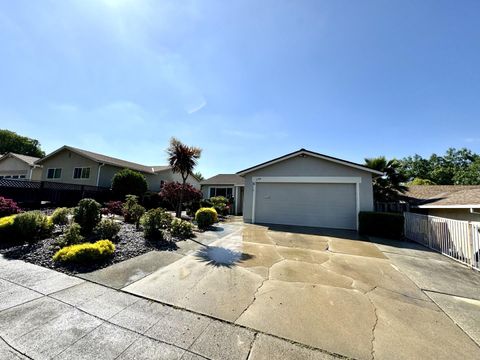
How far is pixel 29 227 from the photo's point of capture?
19.1ft

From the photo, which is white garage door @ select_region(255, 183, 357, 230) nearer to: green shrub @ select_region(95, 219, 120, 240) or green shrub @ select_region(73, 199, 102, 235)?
green shrub @ select_region(95, 219, 120, 240)

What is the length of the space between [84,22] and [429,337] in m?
11.4

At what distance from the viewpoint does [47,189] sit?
43.8 feet

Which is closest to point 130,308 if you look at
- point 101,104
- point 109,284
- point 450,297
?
point 109,284

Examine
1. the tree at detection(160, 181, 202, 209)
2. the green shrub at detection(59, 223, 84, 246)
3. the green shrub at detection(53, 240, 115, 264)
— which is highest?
the tree at detection(160, 181, 202, 209)

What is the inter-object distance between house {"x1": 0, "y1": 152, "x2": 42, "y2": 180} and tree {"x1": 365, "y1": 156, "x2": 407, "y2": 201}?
103 feet

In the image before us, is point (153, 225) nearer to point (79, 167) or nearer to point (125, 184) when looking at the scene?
point (125, 184)

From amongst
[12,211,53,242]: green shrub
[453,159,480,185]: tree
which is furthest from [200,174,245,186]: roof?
[453,159,480,185]: tree

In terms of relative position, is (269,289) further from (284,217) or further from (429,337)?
(284,217)

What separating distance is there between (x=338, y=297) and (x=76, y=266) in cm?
536

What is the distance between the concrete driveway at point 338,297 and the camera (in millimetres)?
2514

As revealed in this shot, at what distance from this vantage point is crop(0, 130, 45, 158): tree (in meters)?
36.3

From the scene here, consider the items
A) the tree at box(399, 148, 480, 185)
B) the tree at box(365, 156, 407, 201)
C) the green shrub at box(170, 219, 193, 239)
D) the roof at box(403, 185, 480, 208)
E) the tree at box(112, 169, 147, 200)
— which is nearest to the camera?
the roof at box(403, 185, 480, 208)

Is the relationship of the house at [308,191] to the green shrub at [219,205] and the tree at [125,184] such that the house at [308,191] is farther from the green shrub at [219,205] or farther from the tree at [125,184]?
the tree at [125,184]
